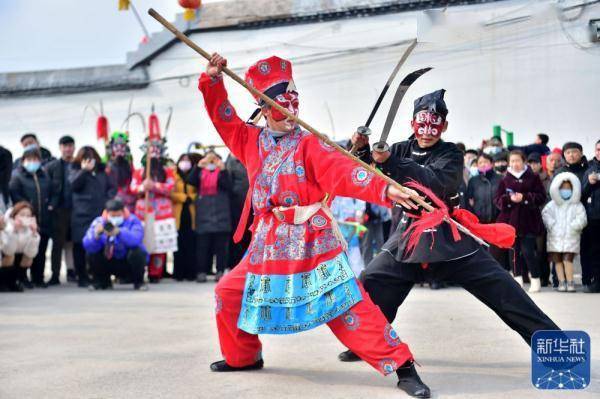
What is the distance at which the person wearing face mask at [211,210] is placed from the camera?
34.1ft

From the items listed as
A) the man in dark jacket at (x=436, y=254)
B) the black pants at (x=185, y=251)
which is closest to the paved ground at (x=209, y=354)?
the man in dark jacket at (x=436, y=254)

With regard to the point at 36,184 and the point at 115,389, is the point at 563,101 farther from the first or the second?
the point at 115,389

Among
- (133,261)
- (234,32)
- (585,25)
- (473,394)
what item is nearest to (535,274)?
(585,25)

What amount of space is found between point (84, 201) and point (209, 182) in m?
1.34

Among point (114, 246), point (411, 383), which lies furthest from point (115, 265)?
point (411, 383)

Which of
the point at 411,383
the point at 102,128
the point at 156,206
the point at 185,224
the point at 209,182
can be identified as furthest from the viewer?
the point at 102,128

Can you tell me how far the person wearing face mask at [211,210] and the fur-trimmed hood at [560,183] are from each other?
11.0ft

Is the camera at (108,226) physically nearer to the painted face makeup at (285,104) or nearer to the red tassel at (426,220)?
the painted face makeup at (285,104)

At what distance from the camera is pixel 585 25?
8805 millimetres

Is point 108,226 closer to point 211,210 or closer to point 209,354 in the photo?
point 211,210

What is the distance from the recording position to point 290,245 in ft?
15.6

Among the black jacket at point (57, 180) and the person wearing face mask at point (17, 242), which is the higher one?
the black jacket at point (57, 180)

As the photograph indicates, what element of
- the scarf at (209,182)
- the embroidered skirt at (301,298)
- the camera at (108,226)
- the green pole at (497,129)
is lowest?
the embroidered skirt at (301,298)

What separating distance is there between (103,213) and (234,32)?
555 centimetres
